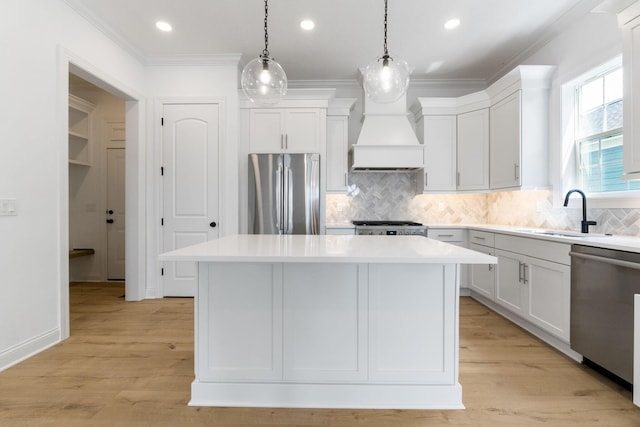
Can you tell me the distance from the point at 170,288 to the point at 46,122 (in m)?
2.18

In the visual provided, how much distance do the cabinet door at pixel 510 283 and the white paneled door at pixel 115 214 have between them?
5.06 meters

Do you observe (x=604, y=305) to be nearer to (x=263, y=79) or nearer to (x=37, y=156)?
(x=263, y=79)

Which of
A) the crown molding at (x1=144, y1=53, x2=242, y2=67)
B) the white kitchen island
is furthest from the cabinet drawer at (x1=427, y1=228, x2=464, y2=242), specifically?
the crown molding at (x1=144, y1=53, x2=242, y2=67)

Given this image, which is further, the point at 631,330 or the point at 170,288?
the point at 170,288

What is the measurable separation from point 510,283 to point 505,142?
157 cm

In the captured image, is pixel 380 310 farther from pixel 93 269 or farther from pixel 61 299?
pixel 93 269

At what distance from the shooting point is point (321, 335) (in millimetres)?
1878

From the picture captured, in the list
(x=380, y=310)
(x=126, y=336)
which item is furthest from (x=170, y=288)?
(x=380, y=310)

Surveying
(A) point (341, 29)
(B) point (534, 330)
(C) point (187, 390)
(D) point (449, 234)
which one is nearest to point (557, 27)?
(A) point (341, 29)

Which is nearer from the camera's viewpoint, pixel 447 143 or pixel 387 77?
pixel 387 77

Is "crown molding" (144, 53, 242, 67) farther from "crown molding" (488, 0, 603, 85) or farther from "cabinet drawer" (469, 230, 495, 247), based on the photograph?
"cabinet drawer" (469, 230, 495, 247)

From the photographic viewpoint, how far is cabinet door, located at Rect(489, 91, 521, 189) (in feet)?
11.6

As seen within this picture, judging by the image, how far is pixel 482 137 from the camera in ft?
13.5

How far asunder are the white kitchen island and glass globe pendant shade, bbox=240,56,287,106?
3.20ft
